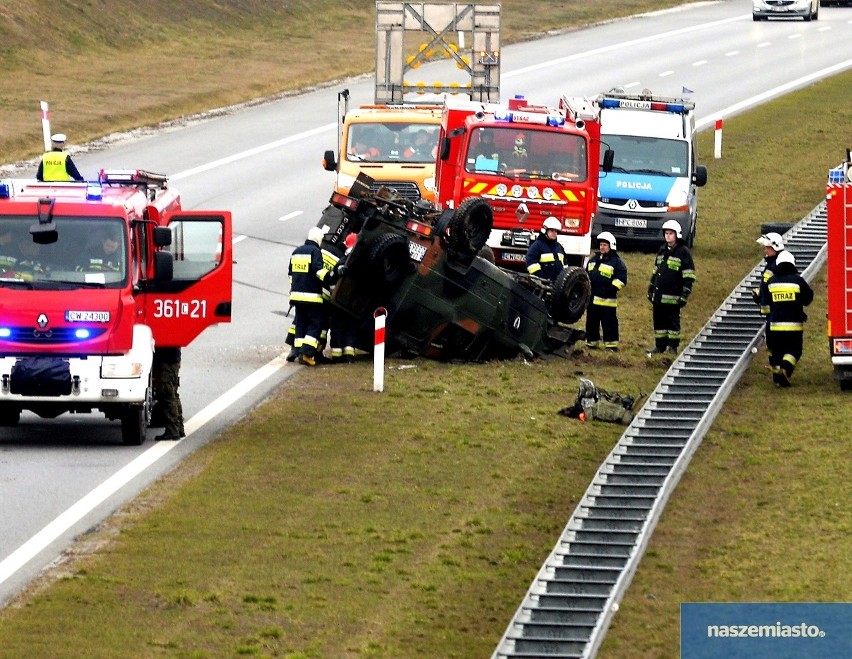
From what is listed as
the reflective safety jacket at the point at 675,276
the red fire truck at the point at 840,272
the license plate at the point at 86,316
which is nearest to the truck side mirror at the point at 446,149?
the reflective safety jacket at the point at 675,276

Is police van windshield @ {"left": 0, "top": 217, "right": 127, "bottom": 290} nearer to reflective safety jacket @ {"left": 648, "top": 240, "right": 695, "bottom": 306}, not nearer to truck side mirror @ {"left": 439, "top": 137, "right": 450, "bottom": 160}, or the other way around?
reflective safety jacket @ {"left": 648, "top": 240, "right": 695, "bottom": 306}

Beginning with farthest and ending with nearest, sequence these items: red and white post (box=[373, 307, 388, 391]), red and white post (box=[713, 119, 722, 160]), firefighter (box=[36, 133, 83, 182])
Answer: red and white post (box=[713, 119, 722, 160]), firefighter (box=[36, 133, 83, 182]), red and white post (box=[373, 307, 388, 391])

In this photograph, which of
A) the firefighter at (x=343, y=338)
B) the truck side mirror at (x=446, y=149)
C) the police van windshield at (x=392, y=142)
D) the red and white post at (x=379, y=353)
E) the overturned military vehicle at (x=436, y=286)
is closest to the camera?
the red and white post at (x=379, y=353)

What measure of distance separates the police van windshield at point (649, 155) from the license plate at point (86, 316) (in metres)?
15.2

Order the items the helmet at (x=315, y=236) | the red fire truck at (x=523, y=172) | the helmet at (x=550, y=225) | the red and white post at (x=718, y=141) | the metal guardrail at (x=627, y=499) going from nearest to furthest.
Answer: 1. the metal guardrail at (x=627, y=499)
2. the helmet at (x=315, y=236)
3. the helmet at (x=550, y=225)
4. the red fire truck at (x=523, y=172)
5. the red and white post at (x=718, y=141)

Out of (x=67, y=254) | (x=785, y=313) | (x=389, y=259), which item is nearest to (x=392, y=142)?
(x=389, y=259)

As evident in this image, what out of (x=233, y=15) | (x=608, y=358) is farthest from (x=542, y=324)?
(x=233, y=15)

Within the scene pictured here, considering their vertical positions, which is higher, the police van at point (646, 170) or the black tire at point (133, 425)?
the police van at point (646, 170)

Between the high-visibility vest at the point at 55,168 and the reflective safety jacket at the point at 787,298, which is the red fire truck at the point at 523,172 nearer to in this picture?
the reflective safety jacket at the point at 787,298

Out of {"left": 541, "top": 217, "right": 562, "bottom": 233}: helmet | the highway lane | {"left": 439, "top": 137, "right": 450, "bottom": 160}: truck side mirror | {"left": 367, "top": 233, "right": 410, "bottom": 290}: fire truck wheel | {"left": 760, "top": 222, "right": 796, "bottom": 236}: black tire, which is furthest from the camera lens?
{"left": 760, "top": 222, "right": 796, "bottom": 236}: black tire

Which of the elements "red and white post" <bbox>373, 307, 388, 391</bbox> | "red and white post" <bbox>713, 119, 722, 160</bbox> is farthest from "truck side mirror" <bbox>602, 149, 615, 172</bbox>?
"red and white post" <bbox>713, 119, 722, 160</bbox>

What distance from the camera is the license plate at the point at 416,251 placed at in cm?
2069

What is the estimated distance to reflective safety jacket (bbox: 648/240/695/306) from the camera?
2211 centimetres

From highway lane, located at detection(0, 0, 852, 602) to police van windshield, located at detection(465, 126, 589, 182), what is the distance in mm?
3400
